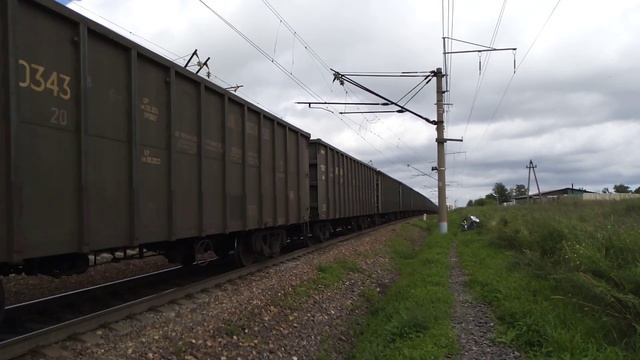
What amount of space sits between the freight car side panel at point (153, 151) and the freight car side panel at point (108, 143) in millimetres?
260

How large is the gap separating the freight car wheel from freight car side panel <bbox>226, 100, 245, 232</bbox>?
3.69 ft

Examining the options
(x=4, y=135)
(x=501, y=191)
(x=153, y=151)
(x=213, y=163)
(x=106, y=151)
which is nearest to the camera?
(x=4, y=135)

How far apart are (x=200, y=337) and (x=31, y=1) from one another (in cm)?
412

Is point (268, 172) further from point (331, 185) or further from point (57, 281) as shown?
point (331, 185)

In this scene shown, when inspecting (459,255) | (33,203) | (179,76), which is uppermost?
(179,76)

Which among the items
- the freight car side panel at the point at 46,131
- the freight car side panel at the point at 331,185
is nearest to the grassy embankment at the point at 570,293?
the freight car side panel at the point at 46,131

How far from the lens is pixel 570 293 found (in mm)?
8172

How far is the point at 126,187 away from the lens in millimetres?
6742

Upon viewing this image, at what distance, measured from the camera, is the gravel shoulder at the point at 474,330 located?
6.30m

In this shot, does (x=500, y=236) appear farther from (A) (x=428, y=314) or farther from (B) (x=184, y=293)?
(B) (x=184, y=293)

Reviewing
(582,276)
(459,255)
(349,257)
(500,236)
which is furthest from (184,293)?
(500,236)

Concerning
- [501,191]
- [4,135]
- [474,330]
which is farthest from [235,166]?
[501,191]

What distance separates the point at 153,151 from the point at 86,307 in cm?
234

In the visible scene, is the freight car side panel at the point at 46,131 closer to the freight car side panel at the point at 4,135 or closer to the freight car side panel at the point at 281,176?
the freight car side panel at the point at 4,135
